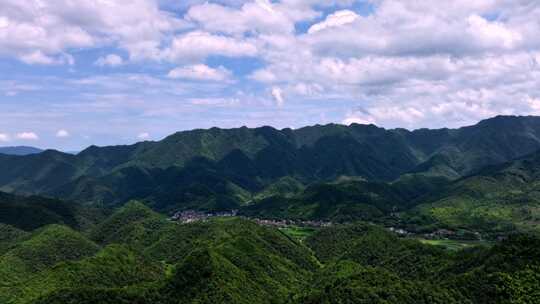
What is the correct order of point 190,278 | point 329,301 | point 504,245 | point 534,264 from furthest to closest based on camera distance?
point 190,278, point 504,245, point 534,264, point 329,301

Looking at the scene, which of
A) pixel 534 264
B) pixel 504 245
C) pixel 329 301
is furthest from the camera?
pixel 504 245

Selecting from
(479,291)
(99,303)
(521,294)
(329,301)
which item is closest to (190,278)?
(99,303)

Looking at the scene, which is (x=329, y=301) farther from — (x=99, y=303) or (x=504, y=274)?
(x=99, y=303)

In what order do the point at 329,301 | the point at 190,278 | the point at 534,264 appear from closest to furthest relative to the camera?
the point at 329,301, the point at 534,264, the point at 190,278

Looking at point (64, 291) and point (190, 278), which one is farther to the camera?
point (190, 278)

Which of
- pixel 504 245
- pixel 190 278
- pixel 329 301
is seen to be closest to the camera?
pixel 329 301

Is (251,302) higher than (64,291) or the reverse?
the reverse

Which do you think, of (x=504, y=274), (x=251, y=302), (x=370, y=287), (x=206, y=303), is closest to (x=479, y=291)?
(x=504, y=274)

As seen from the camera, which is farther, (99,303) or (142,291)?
(142,291)

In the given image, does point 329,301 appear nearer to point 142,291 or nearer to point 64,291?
point 142,291
